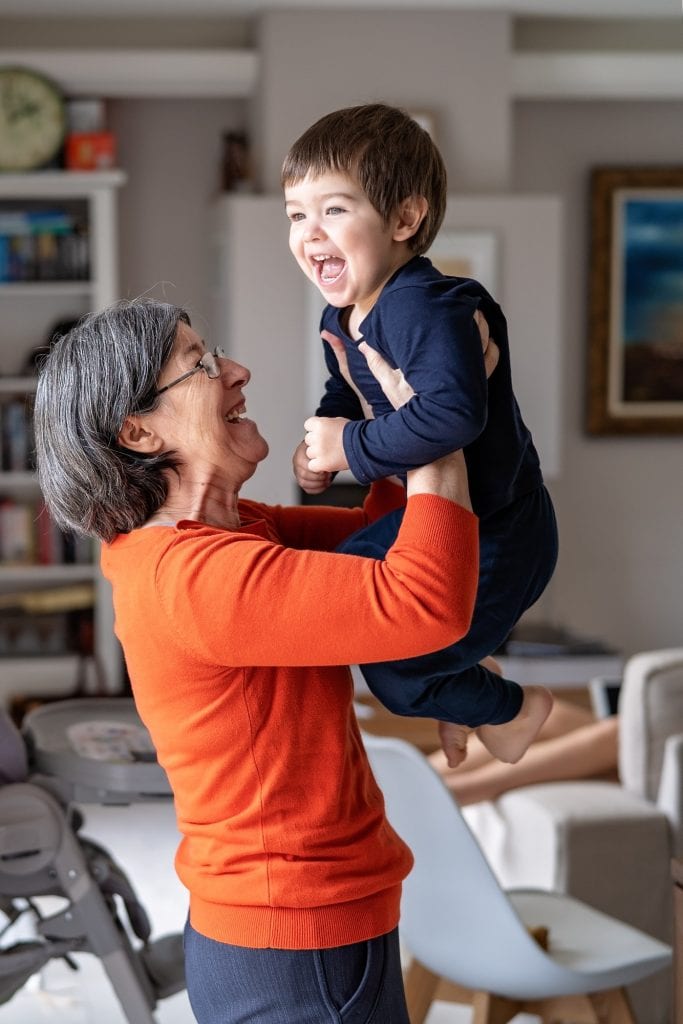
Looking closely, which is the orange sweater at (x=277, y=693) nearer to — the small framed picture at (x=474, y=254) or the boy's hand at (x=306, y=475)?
the boy's hand at (x=306, y=475)

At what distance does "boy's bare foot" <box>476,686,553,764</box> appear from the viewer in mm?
1526

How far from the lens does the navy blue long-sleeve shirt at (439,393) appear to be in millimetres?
1191

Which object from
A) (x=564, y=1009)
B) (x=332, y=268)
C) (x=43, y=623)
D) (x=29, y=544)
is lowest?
(x=564, y=1009)

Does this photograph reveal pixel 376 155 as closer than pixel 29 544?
Yes

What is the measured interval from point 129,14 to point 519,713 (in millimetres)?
4529

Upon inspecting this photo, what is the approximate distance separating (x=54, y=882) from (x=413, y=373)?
130 centimetres

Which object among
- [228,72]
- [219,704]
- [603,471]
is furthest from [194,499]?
[603,471]

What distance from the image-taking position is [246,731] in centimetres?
129

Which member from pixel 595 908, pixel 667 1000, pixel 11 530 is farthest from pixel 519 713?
pixel 11 530

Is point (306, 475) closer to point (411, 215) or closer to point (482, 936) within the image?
point (411, 215)

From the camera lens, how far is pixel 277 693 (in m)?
1.30

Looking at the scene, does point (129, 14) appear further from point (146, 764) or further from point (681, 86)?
point (146, 764)

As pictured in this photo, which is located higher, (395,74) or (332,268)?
(395,74)

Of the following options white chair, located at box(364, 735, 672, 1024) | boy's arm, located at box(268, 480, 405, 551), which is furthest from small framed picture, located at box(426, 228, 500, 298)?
boy's arm, located at box(268, 480, 405, 551)
